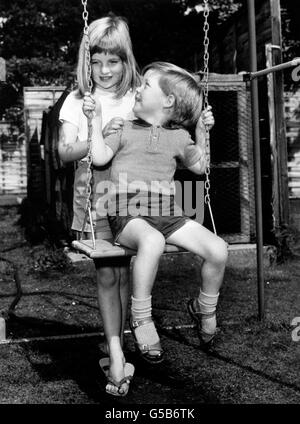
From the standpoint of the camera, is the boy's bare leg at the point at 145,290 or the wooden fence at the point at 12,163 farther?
the wooden fence at the point at 12,163

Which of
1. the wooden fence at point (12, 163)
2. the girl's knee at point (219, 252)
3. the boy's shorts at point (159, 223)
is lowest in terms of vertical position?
the girl's knee at point (219, 252)

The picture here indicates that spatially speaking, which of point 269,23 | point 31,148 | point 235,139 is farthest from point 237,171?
point 31,148

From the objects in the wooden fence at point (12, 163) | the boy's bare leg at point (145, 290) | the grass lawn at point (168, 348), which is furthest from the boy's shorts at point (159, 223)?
the wooden fence at point (12, 163)

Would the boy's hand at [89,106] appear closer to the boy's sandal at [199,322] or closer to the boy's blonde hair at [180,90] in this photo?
the boy's blonde hair at [180,90]

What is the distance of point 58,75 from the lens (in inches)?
876

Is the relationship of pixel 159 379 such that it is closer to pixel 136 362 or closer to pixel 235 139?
pixel 136 362

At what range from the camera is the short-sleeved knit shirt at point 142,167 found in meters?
2.92

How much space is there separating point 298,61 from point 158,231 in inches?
63.3

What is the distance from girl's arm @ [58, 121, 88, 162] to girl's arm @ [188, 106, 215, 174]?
56 cm

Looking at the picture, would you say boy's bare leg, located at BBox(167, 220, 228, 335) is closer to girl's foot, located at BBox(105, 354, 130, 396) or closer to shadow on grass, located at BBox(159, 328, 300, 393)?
girl's foot, located at BBox(105, 354, 130, 396)

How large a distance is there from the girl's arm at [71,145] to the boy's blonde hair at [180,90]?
0.44 m

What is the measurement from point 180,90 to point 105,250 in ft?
2.69

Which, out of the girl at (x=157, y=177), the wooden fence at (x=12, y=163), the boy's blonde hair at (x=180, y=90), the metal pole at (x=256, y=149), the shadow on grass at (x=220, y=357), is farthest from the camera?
the wooden fence at (x=12, y=163)

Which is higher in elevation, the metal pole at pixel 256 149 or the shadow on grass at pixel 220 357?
the metal pole at pixel 256 149
